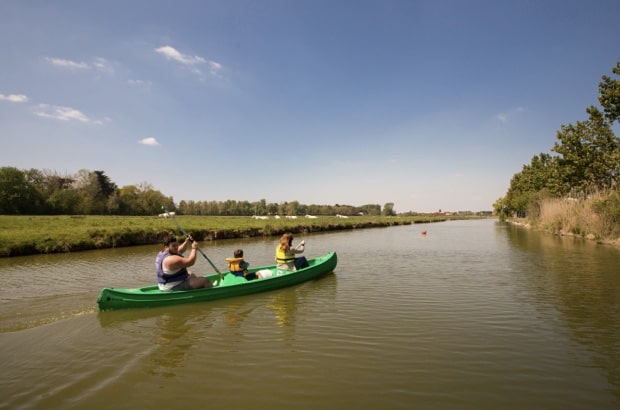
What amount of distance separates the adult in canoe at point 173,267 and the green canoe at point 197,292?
231 mm

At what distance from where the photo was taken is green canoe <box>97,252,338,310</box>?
322 inches

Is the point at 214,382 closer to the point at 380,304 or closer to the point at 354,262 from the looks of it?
the point at 380,304

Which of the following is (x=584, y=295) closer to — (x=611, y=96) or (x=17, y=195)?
(x=611, y=96)

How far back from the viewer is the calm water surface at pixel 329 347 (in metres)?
4.31

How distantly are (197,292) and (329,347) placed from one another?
4.56 m

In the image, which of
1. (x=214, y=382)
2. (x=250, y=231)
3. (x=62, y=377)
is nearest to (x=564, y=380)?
(x=214, y=382)

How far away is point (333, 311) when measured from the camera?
8.16 m

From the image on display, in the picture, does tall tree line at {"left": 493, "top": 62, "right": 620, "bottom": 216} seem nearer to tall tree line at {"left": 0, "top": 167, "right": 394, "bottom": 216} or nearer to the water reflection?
the water reflection

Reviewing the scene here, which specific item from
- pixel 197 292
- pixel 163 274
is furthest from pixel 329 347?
pixel 163 274

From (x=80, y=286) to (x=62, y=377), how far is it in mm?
7056

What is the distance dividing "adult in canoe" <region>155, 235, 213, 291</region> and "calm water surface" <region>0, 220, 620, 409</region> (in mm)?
635

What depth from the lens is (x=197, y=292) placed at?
8922 millimetres

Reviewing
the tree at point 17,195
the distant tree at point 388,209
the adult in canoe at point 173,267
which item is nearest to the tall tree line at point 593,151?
the adult in canoe at point 173,267

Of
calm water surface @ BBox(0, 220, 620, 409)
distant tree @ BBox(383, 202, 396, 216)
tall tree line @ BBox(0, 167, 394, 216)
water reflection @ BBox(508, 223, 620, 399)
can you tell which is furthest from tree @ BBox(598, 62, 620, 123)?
distant tree @ BBox(383, 202, 396, 216)
